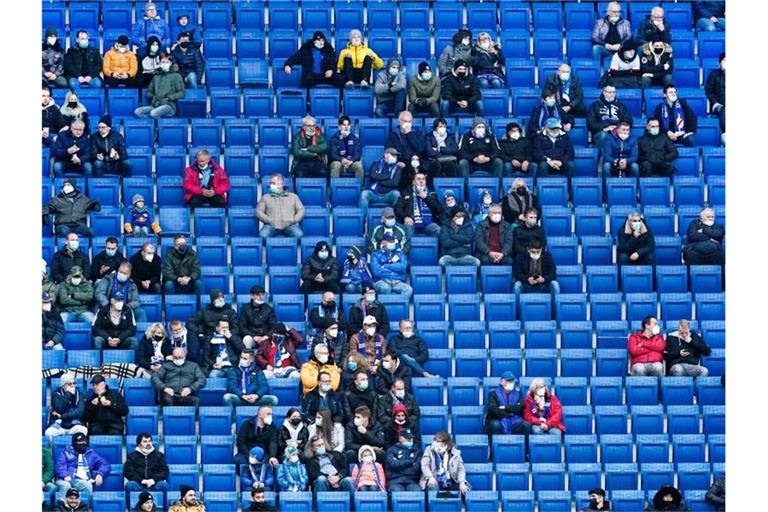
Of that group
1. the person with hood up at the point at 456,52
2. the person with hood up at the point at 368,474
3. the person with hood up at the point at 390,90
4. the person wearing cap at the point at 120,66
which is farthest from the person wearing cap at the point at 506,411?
the person wearing cap at the point at 120,66

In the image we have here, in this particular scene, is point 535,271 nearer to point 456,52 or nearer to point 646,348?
point 646,348

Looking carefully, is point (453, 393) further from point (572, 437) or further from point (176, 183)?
point (176, 183)

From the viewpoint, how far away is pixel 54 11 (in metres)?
31.8

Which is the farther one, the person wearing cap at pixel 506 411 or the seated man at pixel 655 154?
the seated man at pixel 655 154

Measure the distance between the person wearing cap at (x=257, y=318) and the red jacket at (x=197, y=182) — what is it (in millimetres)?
2537

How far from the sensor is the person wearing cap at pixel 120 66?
30734 mm

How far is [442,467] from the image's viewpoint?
24656mm

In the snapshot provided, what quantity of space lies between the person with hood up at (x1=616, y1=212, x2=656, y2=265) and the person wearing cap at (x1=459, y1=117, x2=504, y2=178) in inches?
87.5

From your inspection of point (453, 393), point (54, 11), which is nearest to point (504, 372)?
point (453, 393)

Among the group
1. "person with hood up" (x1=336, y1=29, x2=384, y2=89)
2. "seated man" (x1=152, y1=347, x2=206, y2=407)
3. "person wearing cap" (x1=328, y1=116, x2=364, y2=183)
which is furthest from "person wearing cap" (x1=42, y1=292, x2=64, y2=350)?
"person with hood up" (x1=336, y1=29, x2=384, y2=89)

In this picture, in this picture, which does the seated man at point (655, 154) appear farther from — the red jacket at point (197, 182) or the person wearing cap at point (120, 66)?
the person wearing cap at point (120, 66)

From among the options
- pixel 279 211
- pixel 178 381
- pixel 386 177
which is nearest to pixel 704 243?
pixel 386 177

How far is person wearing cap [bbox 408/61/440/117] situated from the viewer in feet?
99.0

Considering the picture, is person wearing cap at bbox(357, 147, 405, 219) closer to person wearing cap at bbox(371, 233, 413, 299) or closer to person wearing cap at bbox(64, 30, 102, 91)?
person wearing cap at bbox(371, 233, 413, 299)
